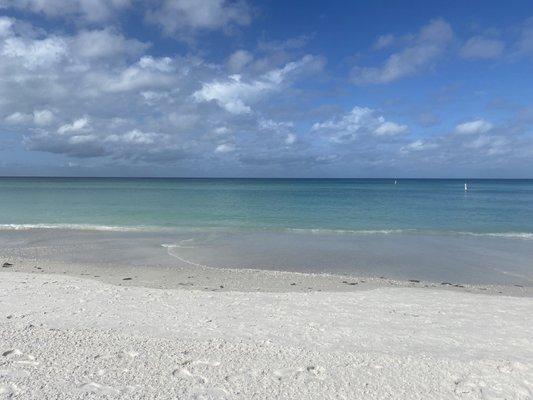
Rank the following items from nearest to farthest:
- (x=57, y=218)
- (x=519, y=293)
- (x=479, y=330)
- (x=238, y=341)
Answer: (x=238, y=341) < (x=479, y=330) < (x=519, y=293) < (x=57, y=218)

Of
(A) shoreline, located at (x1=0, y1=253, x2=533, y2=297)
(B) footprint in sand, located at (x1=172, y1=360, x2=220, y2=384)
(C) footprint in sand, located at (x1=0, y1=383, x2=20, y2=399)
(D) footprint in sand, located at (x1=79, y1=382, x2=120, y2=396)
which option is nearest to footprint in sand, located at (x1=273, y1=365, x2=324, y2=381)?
(B) footprint in sand, located at (x1=172, y1=360, x2=220, y2=384)

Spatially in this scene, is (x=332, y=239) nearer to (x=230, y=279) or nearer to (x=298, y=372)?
(x=230, y=279)

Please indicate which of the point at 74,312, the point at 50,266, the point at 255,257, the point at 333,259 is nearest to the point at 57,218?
the point at 50,266

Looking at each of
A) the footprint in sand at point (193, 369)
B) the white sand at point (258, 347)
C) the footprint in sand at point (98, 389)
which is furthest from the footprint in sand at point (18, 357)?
the footprint in sand at point (193, 369)

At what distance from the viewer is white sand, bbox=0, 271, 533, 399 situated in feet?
18.9

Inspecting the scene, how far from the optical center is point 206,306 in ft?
30.8

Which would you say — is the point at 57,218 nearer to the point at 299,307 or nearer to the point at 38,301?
the point at 38,301

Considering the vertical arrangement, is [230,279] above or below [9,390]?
below

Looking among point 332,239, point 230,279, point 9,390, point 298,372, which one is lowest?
point 332,239

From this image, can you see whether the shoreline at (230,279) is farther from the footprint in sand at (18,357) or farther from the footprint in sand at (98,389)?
the footprint in sand at (98,389)

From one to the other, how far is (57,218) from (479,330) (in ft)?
95.7

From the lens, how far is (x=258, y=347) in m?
6.98

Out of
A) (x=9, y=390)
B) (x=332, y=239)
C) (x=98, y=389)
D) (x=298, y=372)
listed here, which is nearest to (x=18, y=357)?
(x=9, y=390)

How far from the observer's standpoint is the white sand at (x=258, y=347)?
5750mm
